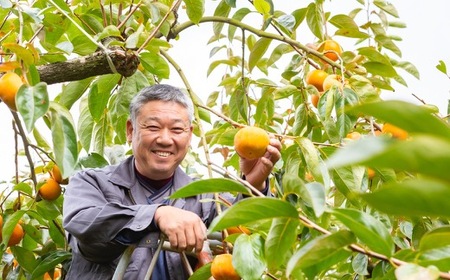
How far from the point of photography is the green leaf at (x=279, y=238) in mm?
904

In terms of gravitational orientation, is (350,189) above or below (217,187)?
below

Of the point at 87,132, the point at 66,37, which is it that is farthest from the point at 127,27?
the point at 87,132

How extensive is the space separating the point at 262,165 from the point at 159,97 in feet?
1.43

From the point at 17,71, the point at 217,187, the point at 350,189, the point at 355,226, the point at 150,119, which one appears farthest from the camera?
the point at 150,119

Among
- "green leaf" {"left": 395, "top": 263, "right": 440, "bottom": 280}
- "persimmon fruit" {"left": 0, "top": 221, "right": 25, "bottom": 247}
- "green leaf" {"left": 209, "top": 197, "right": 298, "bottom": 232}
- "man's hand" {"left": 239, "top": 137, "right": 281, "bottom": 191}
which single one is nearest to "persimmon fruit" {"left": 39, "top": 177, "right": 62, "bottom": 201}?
"persimmon fruit" {"left": 0, "top": 221, "right": 25, "bottom": 247}

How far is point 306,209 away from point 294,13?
0.84m

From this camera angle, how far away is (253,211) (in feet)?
2.57

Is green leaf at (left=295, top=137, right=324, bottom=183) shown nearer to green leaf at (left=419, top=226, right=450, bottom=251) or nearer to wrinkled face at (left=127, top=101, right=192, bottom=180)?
wrinkled face at (left=127, top=101, right=192, bottom=180)

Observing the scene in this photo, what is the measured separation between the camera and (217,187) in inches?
33.4

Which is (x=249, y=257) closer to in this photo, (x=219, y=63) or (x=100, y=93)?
(x=100, y=93)

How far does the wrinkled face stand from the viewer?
1852mm

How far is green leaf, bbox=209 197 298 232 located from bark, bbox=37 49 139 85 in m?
0.99

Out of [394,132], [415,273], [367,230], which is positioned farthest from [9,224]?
[415,273]

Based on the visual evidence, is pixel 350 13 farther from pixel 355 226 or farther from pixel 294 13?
pixel 355 226
